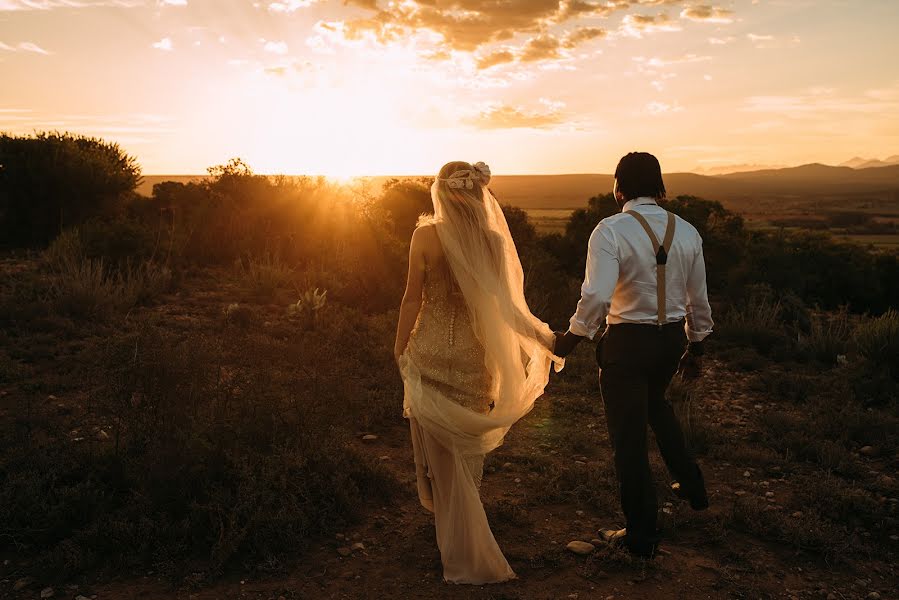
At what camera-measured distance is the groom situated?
3.58m

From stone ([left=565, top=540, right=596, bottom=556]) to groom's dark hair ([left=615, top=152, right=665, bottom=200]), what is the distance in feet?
7.53

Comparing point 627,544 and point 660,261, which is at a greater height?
point 660,261

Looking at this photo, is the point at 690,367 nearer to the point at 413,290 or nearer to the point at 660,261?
the point at 660,261

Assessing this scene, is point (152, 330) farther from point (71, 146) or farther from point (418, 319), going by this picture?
point (71, 146)

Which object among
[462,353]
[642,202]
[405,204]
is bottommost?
[462,353]

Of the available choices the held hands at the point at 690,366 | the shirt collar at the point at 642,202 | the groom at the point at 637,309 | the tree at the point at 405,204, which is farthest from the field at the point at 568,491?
the tree at the point at 405,204

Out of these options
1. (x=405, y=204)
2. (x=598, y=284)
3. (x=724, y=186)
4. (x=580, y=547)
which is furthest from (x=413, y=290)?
(x=724, y=186)

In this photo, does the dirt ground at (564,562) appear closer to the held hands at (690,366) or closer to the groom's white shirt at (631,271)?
the held hands at (690,366)

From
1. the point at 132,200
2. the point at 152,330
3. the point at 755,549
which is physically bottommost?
the point at 755,549

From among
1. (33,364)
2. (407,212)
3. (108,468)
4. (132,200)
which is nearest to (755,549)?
(108,468)

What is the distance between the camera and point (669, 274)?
12.0 feet

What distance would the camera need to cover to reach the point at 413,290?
374cm

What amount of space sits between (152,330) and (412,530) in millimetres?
2441

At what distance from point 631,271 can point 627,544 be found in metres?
1.74
